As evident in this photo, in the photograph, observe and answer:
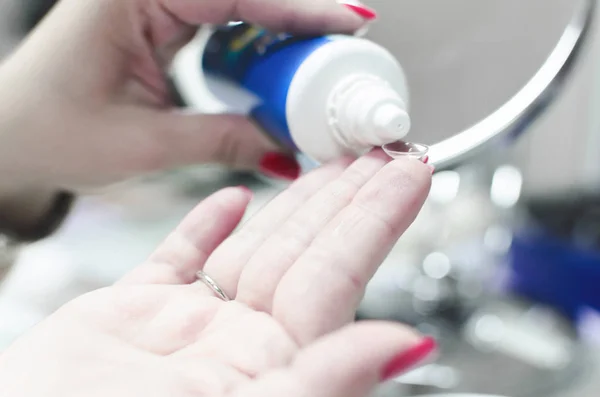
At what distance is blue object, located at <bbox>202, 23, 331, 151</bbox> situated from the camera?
0.43 metres

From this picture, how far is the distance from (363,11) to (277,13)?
0.07 meters

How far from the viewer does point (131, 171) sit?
0.59 meters

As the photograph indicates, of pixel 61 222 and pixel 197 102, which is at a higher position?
pixel 197 102

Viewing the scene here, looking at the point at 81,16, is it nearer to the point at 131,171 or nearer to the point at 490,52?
the point at 131,171

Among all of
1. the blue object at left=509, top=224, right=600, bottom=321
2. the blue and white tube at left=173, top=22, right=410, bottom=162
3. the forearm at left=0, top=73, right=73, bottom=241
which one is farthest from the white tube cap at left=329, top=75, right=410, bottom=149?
the blue object at left=509, top=224, right=600, bottom=321

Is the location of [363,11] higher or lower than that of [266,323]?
higher

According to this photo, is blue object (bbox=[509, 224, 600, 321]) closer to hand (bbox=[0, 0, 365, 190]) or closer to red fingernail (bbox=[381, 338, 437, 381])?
hand (bbox=[0, 0, 365, 190])

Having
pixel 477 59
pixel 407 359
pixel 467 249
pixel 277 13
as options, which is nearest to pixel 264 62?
pixel 277 13

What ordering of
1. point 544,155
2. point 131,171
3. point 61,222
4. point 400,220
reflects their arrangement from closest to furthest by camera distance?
point 400,220 → point 131,171 → point 61,222 → point 544,155

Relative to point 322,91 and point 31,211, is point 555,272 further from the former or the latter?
point 31,211

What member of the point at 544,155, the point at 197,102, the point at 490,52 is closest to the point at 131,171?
the point at 197,102

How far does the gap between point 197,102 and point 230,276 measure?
0.99 ft

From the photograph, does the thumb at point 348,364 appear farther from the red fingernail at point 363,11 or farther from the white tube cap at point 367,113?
the red fingernail at point 363,11

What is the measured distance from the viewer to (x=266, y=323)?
32 cm
